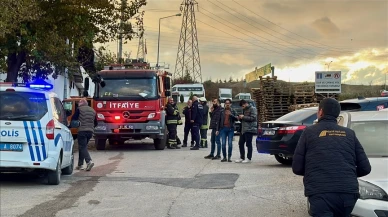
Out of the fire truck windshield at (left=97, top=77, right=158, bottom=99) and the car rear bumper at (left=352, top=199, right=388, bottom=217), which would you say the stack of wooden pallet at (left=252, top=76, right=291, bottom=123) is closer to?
the fire truck windshield at (left=97, top=77, right=158, bottom=99)

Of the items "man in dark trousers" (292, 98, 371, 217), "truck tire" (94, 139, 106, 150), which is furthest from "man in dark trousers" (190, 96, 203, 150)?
"man in dark trousers" (292, 98, 371, 217)

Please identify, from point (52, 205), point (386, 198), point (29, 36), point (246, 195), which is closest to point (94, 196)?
point (52, 205)

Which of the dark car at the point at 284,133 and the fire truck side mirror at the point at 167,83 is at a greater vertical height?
the fire truck side mirror at the point at 167,83

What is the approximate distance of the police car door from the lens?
10602 mm

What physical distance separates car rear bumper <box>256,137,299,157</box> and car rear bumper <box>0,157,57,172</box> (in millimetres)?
5394

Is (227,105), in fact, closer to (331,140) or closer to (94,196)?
(94,196)

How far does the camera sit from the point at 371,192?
19.6 feet

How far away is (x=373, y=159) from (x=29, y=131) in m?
6.05

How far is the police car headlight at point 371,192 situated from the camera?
5.89 m

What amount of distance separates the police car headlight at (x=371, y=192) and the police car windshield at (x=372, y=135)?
116cm

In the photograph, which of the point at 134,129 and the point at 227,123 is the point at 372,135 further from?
the point at 134,129

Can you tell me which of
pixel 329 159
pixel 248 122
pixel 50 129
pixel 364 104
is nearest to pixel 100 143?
pixel 248 122

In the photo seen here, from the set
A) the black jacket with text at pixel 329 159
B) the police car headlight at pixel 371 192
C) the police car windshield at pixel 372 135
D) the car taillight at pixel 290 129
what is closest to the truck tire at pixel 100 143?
the car taillight at pixel 290 129

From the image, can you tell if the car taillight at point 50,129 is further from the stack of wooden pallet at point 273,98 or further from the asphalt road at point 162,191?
the stack of wooden pallet at point 273,98
